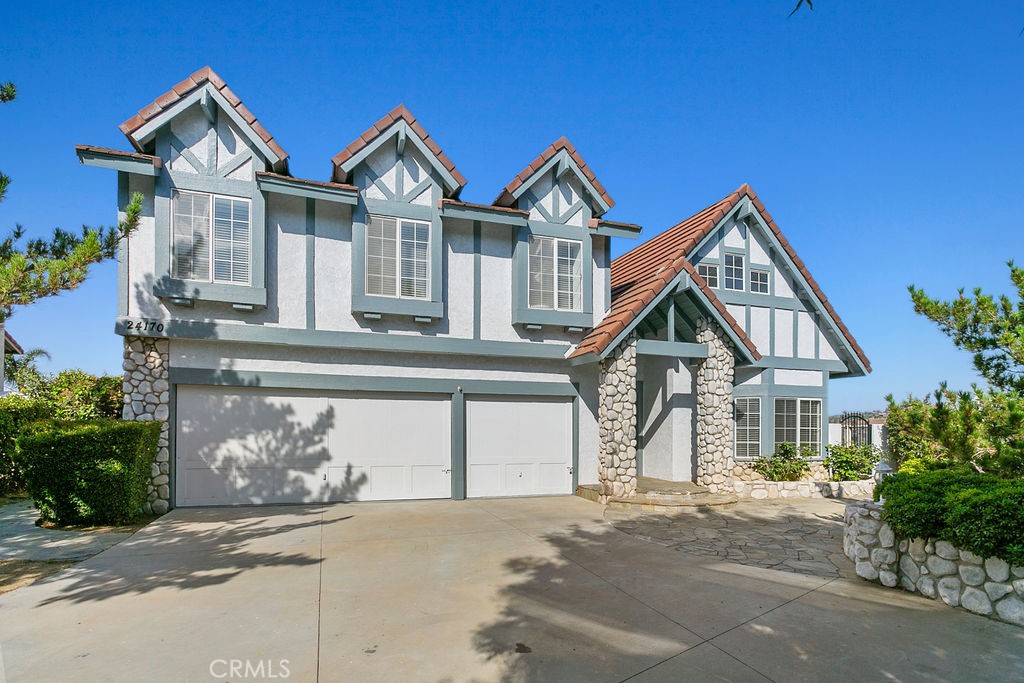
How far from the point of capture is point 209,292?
10.4 metres

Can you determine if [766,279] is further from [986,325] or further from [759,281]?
[986,325]

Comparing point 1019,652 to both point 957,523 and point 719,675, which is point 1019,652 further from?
point 719,675

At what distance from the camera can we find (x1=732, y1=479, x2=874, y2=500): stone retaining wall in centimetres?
1334

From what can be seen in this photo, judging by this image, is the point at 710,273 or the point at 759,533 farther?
the point at 710,273

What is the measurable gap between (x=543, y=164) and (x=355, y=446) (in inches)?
299

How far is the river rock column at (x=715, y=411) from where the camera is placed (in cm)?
1266

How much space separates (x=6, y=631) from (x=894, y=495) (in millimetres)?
9779

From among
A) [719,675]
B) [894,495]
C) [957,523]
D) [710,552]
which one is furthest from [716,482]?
[719,675]

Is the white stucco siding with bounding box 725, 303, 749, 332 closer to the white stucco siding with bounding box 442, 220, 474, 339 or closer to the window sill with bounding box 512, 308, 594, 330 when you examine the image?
the window sill with bounding box 512, 308, 594, 330

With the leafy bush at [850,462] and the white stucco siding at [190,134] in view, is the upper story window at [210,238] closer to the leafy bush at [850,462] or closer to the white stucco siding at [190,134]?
the white stucco siding at [190,134]

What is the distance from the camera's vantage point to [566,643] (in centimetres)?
505

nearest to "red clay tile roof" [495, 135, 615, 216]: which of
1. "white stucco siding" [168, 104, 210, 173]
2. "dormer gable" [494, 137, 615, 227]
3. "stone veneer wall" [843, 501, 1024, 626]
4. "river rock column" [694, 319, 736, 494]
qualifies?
"dormer gable" [494, 137, 615, 227]

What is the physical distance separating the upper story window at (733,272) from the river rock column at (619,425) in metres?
4.80

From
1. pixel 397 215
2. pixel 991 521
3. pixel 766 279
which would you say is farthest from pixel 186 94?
pixel 766 279
